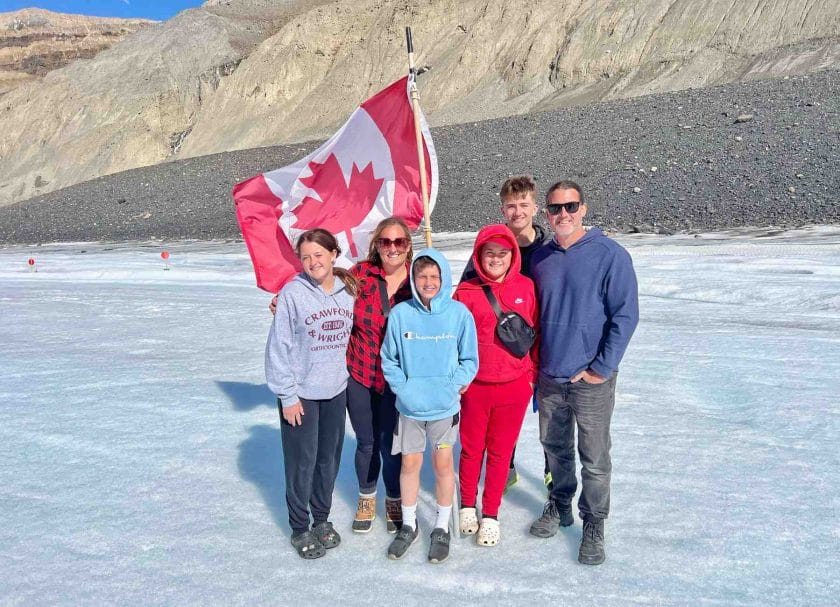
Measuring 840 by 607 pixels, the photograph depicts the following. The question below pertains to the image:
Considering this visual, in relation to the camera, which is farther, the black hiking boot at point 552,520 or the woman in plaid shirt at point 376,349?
the black hiking boot at point 552,520

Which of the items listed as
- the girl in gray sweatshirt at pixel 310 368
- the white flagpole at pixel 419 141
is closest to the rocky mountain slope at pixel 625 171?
the white flagpole at pixel 419 141

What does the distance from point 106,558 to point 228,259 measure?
1221 centimetres

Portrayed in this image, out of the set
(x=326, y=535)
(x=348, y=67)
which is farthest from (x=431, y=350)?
(x=348, y=67)

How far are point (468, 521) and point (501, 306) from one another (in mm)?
1054

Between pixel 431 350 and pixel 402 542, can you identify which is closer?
pixel 431 350

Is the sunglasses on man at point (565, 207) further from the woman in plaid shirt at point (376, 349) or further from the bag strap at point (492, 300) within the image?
the woman in plaid shirt at point (376, 349)

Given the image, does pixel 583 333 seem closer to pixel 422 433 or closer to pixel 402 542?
pixel 422 433

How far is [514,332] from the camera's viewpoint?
3.19 m

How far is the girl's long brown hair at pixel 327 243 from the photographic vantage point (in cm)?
318

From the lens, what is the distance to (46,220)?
27938 mm

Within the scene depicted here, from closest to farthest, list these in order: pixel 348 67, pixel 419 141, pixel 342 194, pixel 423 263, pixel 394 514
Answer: pixel 423 263
pixel 394 514
pixel 419 141
pixel 342 194
pixel 348 67

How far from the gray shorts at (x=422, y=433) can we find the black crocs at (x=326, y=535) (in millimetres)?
539

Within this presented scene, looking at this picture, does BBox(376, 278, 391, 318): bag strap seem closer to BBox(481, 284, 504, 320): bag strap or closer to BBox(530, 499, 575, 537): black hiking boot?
BBox(481, 284, 504, 320): bag strap

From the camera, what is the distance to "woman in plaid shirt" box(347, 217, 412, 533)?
333 centimetres
